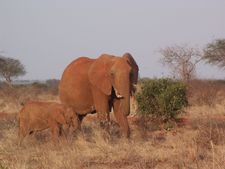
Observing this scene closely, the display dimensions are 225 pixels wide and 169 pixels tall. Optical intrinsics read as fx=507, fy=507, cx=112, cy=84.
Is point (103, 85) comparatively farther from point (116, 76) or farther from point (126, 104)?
point (126, 104)

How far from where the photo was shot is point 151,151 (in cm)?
902

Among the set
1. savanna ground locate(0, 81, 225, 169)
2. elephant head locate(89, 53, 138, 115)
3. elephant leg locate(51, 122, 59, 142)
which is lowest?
savanna ground locate(0, 81, 225, 169)

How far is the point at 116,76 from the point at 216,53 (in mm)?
28102

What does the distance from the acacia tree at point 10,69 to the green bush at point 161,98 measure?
3354 centimetres

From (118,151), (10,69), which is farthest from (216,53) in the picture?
(118,151)

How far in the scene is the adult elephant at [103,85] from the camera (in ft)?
37.3

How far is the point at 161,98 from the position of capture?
13.9 m

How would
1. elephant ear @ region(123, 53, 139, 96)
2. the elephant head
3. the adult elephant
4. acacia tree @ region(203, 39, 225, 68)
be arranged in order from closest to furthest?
the elephant head < the adult elephant < elephant ear @ region(123, 53, 139, 96) < acacia tree @ region(203, 39, 225, 68)

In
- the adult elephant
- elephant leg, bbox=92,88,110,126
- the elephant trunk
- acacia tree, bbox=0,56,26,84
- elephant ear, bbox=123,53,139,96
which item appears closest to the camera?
the elephant trunk

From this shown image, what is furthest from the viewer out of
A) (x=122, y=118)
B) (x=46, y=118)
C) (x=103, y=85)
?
(x=103, y=85)

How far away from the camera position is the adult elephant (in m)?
11.4

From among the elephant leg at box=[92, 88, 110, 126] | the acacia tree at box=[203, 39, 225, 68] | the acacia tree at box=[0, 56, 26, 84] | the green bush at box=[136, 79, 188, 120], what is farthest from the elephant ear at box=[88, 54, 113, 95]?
the acacia tree at box=[0, 56, 26, 84]

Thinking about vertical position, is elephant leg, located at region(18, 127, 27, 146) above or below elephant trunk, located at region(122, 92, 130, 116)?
below

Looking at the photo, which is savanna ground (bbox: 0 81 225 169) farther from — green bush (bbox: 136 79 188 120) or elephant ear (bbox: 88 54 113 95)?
elephant ear (bbox: 88 54 113 95)
